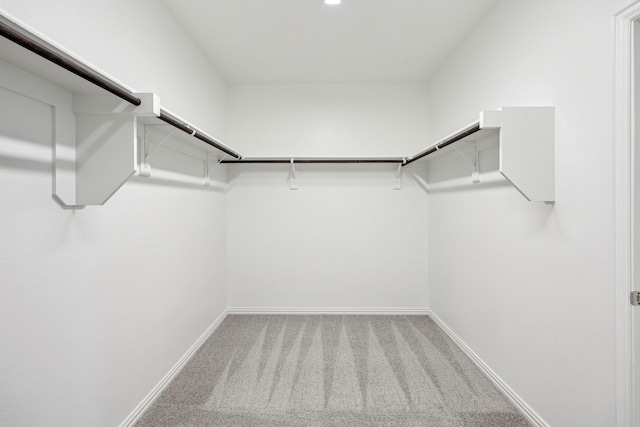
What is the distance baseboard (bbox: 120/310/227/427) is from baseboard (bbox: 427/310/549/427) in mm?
2142

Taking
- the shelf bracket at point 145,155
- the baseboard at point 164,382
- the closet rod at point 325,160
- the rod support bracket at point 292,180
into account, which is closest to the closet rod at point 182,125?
the shelf bracket at point 145,155

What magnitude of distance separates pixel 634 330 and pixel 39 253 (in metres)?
2.24

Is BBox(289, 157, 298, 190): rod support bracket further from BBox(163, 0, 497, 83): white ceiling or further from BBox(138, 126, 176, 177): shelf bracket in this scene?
BBox(138, 126, 176, 177): shelf bracket

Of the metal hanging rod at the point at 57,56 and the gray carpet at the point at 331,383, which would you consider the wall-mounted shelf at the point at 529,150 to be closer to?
the gray carpet at the point at 331,383

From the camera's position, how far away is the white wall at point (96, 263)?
3.81ft

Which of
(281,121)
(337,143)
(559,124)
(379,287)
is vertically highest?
(281,121)

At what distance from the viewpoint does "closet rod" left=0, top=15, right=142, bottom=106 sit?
2.73 ft

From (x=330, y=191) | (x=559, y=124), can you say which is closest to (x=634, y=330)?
(x=559, y=124)

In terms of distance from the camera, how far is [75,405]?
1403 millimetres

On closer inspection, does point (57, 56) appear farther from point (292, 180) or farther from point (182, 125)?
point (292, 180)

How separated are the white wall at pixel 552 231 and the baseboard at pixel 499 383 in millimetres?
38

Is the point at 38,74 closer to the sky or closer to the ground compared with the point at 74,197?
closer to the sky

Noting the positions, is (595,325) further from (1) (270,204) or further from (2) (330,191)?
(1) (270,204)

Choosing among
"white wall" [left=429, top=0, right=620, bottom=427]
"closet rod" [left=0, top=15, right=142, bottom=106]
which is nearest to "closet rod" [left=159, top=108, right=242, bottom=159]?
"closet rod" [left=0, top=15, right=142, bottom=106]
